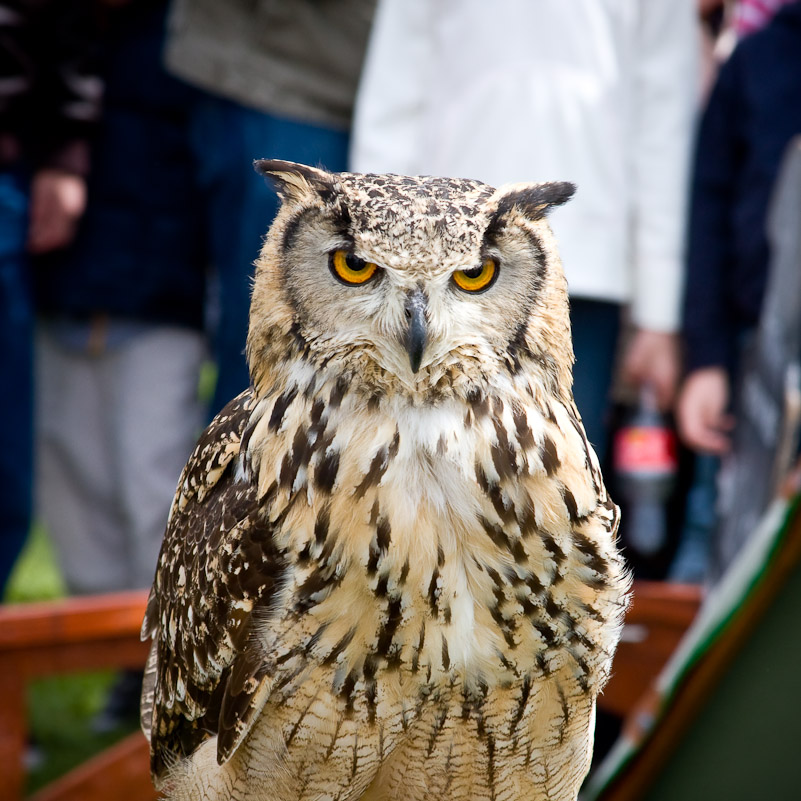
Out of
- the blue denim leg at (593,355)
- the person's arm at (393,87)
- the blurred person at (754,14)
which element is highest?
the blurred person at (754,14)

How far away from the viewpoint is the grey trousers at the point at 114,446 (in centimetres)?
287

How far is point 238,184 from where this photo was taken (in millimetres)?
2254

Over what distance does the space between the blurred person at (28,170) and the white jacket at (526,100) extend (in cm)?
97

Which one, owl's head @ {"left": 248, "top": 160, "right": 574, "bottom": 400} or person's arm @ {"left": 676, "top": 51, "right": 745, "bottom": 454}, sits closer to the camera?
owl's head @ {"left": 248, "top": 160, "right": 574, "bottom": 400}

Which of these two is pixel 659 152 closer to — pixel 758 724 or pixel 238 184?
pixel 238 184

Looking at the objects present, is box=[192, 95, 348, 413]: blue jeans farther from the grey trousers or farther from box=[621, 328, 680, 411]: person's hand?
box=[621, 328, 680, 411]: person's hand

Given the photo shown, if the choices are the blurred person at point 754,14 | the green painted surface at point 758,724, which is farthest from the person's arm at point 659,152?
the green painted surface at point 758,724

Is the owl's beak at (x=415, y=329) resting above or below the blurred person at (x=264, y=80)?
below

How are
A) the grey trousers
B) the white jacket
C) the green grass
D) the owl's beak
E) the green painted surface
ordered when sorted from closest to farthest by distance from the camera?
the owl's beak < the green painted surface < the white jacket < the grey trousers < the green grass

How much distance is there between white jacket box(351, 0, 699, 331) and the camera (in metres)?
1.92

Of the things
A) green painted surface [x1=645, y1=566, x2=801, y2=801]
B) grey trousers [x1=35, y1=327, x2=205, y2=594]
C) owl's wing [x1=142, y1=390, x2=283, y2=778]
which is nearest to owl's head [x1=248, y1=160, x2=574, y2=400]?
owl's wing [x1=142, y1=390, x2=283, y2=778]

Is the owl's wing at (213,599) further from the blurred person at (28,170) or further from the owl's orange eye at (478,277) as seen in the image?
the blurred person at (28,170)

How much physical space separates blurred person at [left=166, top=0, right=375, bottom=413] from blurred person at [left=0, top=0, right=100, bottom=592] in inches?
17.9

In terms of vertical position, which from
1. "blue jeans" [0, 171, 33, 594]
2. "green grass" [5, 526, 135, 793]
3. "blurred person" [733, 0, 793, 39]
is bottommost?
"green grass" [5, 526, 135, 793]
